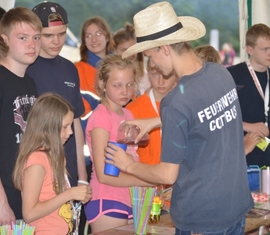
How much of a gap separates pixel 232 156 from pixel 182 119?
29 centimetres

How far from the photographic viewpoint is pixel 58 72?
3.69 metres

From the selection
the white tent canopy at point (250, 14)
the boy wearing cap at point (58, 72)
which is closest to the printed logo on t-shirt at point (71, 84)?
the boy wearing cap at point (58, 72)

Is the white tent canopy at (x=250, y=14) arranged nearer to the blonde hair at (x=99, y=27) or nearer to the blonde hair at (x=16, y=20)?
the blonde hair at (x=99, y=27)

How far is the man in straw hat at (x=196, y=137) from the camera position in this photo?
7.98 ft

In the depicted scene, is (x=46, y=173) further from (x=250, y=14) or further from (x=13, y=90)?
(x=250, y=14)

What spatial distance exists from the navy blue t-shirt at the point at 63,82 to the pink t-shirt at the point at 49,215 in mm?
719

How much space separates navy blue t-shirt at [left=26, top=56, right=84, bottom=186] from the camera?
359cm

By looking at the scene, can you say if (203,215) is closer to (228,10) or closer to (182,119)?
(182,119)

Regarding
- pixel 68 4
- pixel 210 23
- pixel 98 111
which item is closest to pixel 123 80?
pixel 98 111

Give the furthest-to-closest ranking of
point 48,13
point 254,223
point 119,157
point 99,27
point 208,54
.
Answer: point 99,27, point 208,54, point 48,13, point 254,223, point 119,157

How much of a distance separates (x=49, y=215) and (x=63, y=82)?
3.30 ft

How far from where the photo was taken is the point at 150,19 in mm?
2617

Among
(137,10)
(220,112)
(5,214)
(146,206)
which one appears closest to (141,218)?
(146,206)

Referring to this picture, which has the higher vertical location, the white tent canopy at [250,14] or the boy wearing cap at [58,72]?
the white tent canopy at [250,14]
